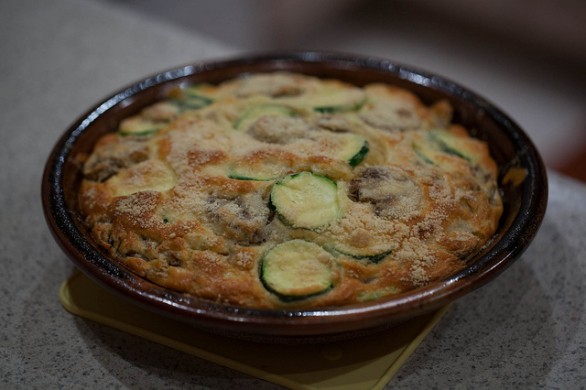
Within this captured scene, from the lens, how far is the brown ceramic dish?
112 cm

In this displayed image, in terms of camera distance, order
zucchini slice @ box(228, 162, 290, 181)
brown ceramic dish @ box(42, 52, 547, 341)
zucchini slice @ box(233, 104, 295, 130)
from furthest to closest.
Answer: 1. zucchini slice @ box(233, 104, 295, 130)
2. zucchini slice @ box(228, 162, 290, 181)
3. brown ceramic dish @ box(42, 52, 547, 341)

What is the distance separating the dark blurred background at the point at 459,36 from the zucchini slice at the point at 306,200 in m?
2.64

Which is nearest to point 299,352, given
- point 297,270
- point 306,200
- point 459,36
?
point 297,270

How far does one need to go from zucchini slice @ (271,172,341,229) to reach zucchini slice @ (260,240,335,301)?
0.05m

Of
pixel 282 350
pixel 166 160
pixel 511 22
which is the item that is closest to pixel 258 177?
pixel 166 160

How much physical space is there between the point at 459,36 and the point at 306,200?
11.8 feet

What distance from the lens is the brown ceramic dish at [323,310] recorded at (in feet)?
3.69

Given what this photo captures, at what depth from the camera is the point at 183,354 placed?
4.31ft

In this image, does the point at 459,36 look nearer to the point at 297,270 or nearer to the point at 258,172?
the point at 258,172

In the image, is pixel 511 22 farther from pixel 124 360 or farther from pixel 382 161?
pixel 124 360

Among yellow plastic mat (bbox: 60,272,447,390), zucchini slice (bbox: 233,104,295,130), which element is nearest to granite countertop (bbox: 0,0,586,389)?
yellow plastic mat (bbox: 60,272,447,390)

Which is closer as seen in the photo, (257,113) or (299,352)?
(299,352)

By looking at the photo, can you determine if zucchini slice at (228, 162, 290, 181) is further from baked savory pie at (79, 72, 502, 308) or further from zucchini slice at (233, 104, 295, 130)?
zucchini slice at (233, 104, 295, 130)

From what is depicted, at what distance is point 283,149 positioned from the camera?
1.44 metres
